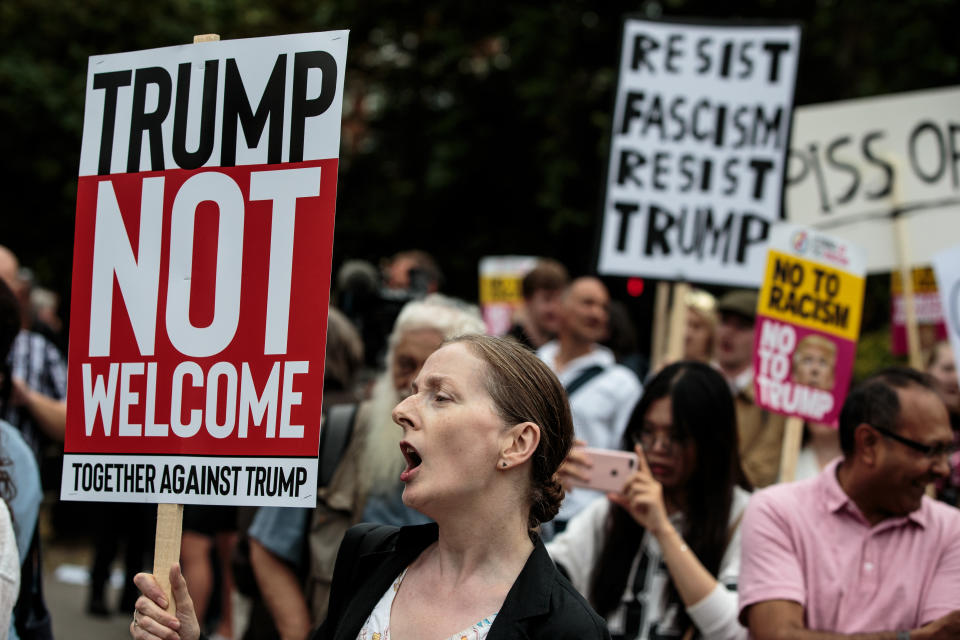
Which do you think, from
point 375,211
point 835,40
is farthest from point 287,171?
point 375,211

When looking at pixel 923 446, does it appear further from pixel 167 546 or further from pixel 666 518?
pixel 167 546

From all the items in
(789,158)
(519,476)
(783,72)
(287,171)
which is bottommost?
(519,476)

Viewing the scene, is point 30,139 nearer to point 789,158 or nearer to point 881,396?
point 789,158

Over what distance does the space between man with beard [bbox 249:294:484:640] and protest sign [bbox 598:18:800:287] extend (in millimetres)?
2096

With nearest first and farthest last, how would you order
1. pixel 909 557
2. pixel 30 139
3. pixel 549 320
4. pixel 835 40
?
pixel 909 557 → pixel 549 320 → pixel 835 40 → pixel 30 139

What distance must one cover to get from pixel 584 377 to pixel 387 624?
3.57m

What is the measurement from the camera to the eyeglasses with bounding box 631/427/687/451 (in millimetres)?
3717

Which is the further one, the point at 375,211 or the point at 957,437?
the point at 375,211

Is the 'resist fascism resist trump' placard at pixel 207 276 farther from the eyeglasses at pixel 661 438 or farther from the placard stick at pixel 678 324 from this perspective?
the placard stick at pixel 678 324

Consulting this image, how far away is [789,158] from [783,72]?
1.61 ft

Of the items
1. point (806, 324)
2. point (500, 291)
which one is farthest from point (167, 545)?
point (500, 291)

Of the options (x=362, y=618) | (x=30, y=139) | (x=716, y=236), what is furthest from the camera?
(x=30, y=139)

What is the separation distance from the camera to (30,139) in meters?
15.7

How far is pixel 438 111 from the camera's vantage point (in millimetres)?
16125
